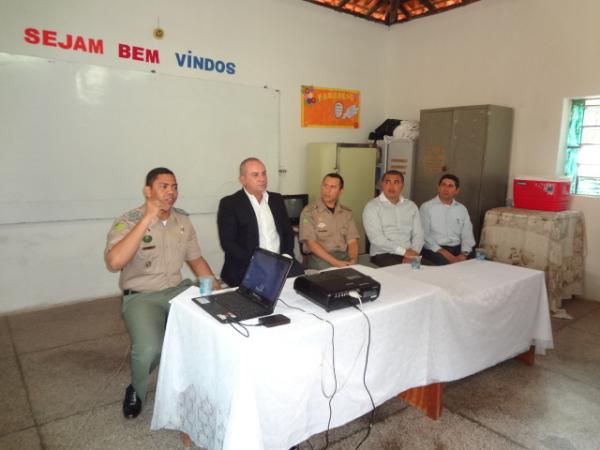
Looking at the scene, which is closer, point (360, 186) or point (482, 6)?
point (482, 6)

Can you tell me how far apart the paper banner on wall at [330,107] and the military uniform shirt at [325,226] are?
2106 mm

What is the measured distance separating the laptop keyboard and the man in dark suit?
909mm

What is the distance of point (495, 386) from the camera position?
2.55 m

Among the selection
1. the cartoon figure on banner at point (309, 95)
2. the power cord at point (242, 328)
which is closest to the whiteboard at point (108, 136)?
the cartoon figure on banner at point (309, 95)

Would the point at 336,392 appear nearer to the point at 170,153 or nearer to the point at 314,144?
the point at 170,153

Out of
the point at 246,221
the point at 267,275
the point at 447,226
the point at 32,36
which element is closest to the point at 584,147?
the point at 447,226

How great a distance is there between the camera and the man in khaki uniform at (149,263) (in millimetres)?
2119

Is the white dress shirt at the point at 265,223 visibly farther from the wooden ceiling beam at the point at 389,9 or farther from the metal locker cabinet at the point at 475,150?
the wooden ceiling beam at the point at 389,9

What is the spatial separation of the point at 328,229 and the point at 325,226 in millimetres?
35

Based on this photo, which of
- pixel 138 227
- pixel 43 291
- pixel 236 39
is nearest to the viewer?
pixel 138 227

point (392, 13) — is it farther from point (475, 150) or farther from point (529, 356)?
point (529, 356)

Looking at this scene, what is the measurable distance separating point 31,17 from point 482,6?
4.48 meters

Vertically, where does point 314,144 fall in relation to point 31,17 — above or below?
below

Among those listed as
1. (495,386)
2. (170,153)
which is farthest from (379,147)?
(495,386)
